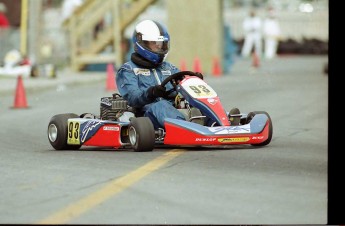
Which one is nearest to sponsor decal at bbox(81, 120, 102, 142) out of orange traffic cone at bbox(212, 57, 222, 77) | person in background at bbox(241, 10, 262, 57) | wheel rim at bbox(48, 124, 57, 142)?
wheel rim at bbox(48, 124, 57, 142)

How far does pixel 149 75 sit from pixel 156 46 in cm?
28

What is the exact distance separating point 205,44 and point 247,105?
11569 millimetres

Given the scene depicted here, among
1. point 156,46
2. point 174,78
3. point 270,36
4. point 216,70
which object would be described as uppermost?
point 270,36

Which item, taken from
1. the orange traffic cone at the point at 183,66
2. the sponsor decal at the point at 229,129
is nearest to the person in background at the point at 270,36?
the orange traffic cone at the point at 183,66

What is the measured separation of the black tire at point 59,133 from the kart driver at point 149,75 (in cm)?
59

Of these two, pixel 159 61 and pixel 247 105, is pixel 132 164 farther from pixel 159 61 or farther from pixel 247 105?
pixel 247 105

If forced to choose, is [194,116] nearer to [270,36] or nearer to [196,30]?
[196,30]

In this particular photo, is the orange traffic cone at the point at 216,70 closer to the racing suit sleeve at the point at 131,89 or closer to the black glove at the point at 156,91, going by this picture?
the racing suit sleeve at the point at 131,89

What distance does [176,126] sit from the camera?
10.8m

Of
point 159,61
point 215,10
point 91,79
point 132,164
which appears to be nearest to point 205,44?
point 215,10

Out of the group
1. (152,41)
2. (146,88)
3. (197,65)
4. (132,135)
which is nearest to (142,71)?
(146,88)

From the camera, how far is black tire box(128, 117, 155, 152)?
417 inches

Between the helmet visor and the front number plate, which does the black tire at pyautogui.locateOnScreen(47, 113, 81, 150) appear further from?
the helmet visor

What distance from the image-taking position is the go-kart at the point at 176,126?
35.2 feet
